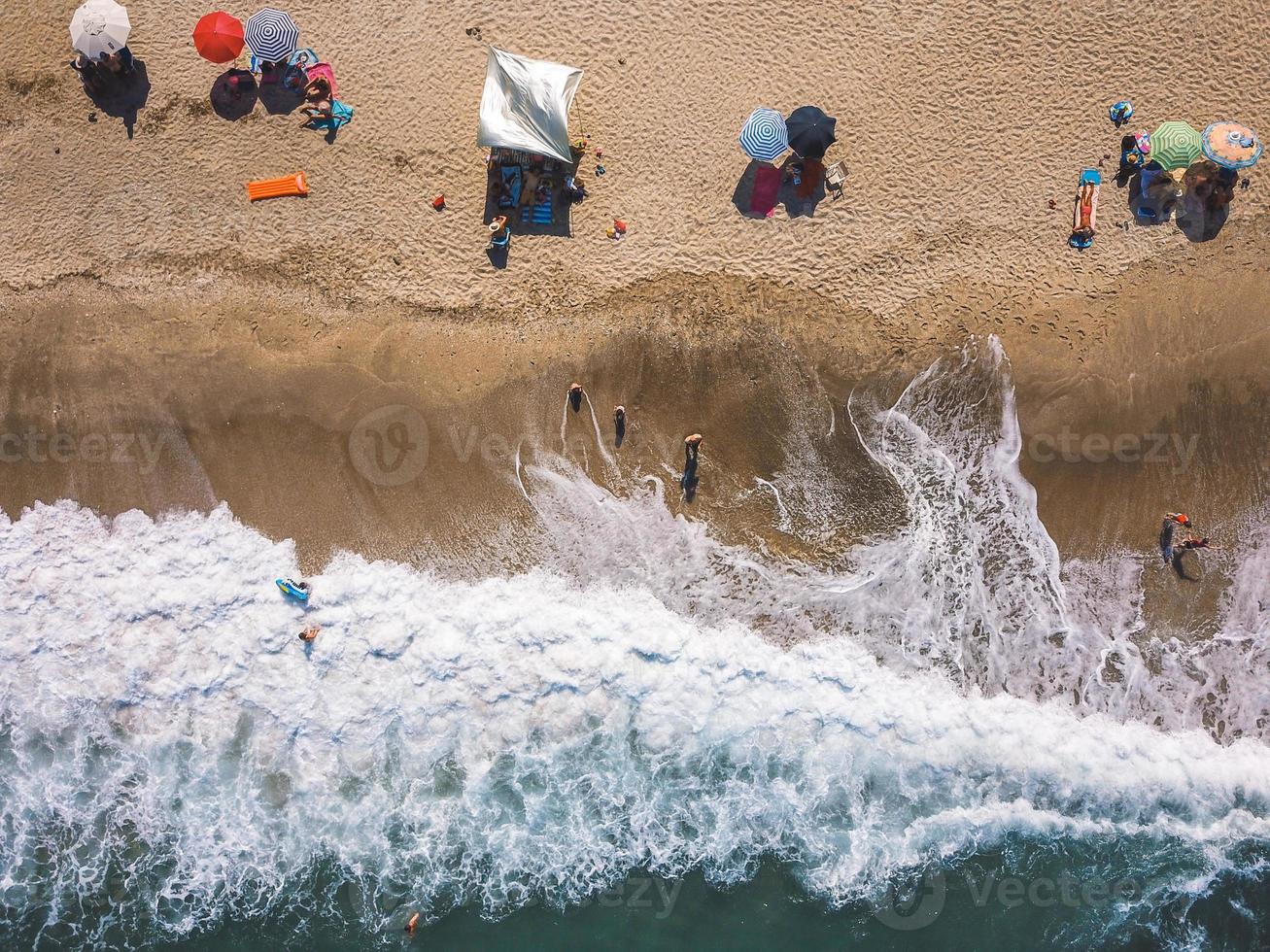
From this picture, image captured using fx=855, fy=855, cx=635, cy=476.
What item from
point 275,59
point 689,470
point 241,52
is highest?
point 241,52

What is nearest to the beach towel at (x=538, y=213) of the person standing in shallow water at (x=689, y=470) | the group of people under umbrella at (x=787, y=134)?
the group of people under umbrella at (x=787, y=134)

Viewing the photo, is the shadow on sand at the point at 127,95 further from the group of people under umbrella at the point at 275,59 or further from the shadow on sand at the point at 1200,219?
the shadow on sand at the point at 1200,219

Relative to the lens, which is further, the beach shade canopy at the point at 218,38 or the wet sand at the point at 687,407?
the wet sand at the point at 687,407

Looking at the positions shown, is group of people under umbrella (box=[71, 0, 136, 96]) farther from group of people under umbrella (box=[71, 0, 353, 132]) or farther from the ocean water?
the ocean water

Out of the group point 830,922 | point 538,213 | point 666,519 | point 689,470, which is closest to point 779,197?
point 538,213

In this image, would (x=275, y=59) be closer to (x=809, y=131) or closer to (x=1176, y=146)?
(x=809, y=131)

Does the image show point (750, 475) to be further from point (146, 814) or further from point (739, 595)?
point (146, 814)
